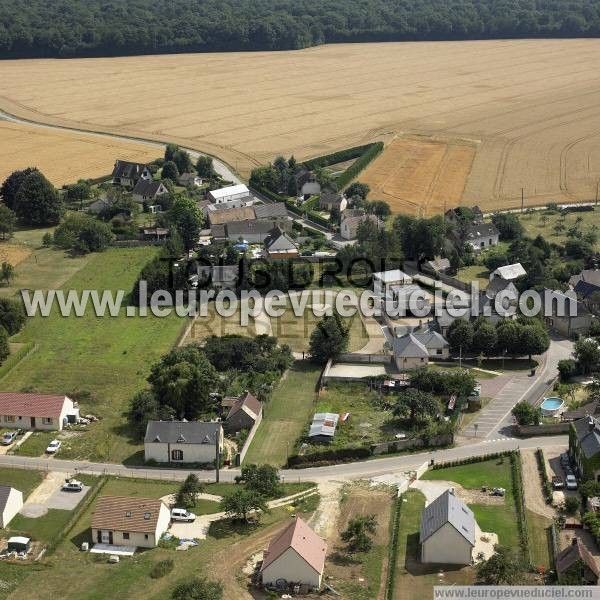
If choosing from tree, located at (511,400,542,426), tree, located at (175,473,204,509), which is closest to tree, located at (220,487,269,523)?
tree, located at (175,473,204,509)

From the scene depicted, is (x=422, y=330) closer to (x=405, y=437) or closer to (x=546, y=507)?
(x=405, y=437)

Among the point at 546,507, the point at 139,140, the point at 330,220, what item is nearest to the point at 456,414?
the point at 546,507

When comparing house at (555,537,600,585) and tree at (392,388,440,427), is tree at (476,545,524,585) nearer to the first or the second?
house at (555,537,600,585)

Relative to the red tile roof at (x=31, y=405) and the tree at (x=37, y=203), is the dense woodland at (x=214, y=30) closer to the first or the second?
the tree at (x=37, y=203)

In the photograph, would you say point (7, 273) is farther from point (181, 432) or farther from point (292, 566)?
point (292, 566)

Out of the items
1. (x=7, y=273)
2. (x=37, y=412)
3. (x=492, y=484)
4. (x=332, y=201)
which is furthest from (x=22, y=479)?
(x=332, y=201)

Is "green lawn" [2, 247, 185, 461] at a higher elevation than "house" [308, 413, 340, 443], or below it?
below
